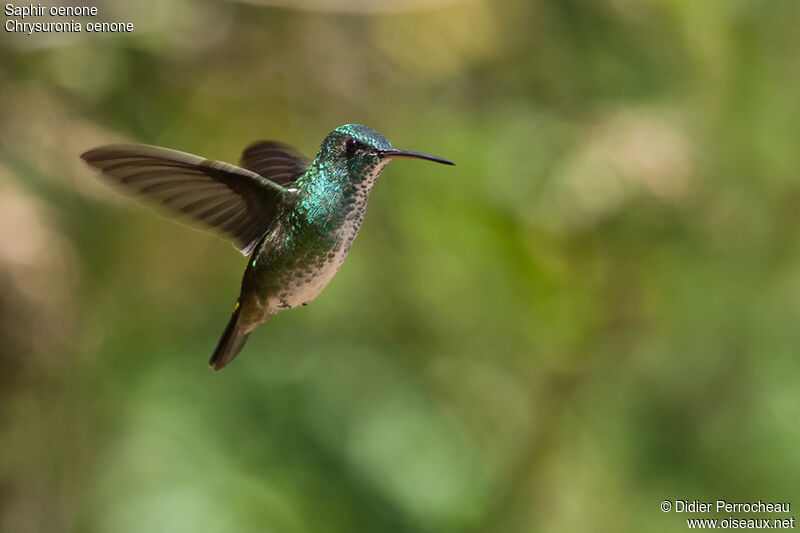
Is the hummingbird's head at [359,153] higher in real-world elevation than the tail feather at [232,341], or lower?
higher

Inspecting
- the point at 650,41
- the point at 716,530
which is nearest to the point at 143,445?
the point at 716,530

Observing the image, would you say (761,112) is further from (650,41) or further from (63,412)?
(63,412)

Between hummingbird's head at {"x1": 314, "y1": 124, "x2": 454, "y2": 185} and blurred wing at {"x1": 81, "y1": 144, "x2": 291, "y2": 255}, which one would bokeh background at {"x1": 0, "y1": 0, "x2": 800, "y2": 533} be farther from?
hummingbird's head at {"x1": 314, "y1": 124, "x2": 454, "y2": 185}

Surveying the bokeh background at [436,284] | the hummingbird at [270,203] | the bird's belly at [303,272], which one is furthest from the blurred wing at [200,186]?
the bokeh background at [436,284]

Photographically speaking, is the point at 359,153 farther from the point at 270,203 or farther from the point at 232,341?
the point at 232,341

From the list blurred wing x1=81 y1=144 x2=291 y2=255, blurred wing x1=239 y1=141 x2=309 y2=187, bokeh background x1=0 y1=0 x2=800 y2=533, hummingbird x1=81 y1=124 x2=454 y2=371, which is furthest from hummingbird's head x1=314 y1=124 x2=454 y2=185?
bokeh background x1=0 y1=0 x2=800 y2=533

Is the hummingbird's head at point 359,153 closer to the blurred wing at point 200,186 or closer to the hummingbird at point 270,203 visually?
the hummingbird at point 270,203
